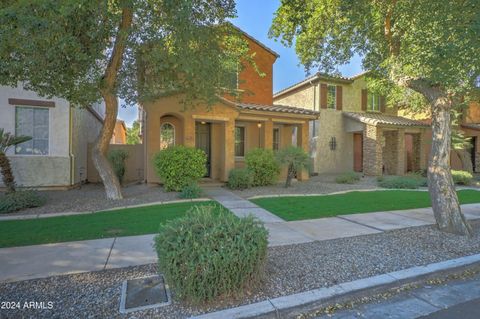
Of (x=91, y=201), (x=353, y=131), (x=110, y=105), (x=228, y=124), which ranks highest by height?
(x=353, y=131)

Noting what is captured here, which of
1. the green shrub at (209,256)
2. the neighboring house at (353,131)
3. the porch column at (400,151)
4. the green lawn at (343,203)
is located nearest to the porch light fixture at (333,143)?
the neighboring house at (353,131)

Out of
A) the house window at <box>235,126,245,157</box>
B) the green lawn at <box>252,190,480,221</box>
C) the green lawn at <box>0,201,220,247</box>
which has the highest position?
the house window at <box>235,126,245,157</box>

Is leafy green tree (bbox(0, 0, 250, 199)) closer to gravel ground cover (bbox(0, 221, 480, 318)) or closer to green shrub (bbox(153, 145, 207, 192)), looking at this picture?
green shrub (bbox(153, 145, 207, 192))

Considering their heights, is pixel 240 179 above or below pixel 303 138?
below

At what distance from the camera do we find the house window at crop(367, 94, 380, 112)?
21366 mm

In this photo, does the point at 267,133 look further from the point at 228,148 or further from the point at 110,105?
the point at 110,105

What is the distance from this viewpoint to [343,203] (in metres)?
9.33

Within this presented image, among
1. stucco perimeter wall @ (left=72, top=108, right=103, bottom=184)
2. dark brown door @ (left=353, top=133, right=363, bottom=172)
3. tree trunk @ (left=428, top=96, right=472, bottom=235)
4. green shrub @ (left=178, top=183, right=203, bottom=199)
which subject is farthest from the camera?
dark brown door @ (left=353, top=133, right=363, bottom=172)

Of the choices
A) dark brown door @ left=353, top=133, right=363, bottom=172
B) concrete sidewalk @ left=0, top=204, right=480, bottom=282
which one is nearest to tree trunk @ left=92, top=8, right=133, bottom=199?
concrete sidewalk @ left=0, top=204, right=480, bottom=282

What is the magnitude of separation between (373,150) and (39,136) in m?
17.4

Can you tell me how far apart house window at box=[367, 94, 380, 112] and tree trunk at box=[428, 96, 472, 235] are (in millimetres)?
15949

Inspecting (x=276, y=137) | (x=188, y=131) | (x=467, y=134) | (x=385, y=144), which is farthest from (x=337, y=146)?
(x=188, y=131)

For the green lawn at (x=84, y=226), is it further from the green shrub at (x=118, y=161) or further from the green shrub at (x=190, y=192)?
the green shrub at (x=118, y=161)

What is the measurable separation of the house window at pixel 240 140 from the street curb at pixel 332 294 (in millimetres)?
10921
